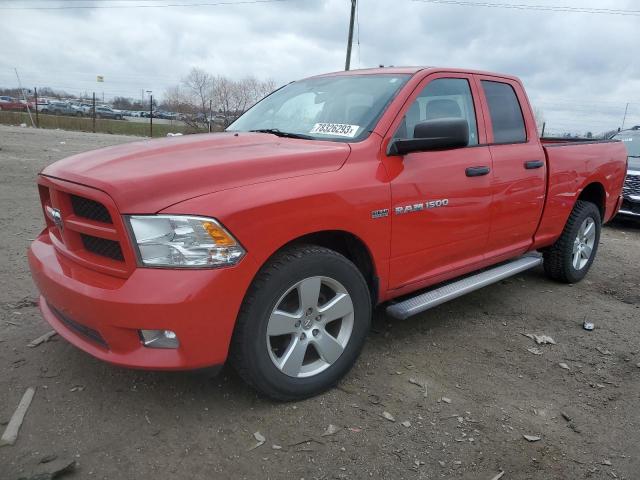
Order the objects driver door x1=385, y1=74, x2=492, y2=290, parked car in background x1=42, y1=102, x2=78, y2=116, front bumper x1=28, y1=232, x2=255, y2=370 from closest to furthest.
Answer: front bumper x1=28, y1=232, x2=255, y2=370
driver door x1=385, y1=74, x2=492, y2=290
parked car in background x1=42, y1=102, x2=78, y2=116

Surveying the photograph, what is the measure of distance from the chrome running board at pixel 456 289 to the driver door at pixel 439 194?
0.30ft

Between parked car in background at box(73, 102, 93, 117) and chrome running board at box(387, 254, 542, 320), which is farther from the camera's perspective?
parked car in background at box(73, 102, 93, 117)

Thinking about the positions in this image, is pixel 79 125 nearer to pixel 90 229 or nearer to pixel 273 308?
pixel 90 229

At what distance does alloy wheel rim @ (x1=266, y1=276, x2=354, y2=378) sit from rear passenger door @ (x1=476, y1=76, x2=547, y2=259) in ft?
5.06

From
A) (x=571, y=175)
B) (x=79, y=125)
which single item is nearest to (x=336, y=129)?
(x=571, y=175)

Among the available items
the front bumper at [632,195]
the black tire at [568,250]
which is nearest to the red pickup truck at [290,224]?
the black tire at [568,250]

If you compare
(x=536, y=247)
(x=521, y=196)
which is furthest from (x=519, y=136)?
(x=536, y=247)

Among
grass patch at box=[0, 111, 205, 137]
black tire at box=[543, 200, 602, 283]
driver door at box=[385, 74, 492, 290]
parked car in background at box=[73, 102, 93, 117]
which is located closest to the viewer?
driver door at box=[385, 74, 492, 290]

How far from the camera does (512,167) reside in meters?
3.88

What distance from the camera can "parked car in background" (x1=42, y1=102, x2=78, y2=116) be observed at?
38.4 metres

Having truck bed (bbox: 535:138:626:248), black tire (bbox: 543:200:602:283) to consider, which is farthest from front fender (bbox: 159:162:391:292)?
black tire (bbox: 543:200:602:283)

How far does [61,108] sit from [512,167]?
44104mm

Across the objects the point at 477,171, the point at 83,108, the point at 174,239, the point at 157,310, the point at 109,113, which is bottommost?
the point at 157,310

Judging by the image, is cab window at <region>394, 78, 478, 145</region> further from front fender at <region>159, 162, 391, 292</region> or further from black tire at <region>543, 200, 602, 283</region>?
black tire at <region>543, 200, 602, 283</region>
